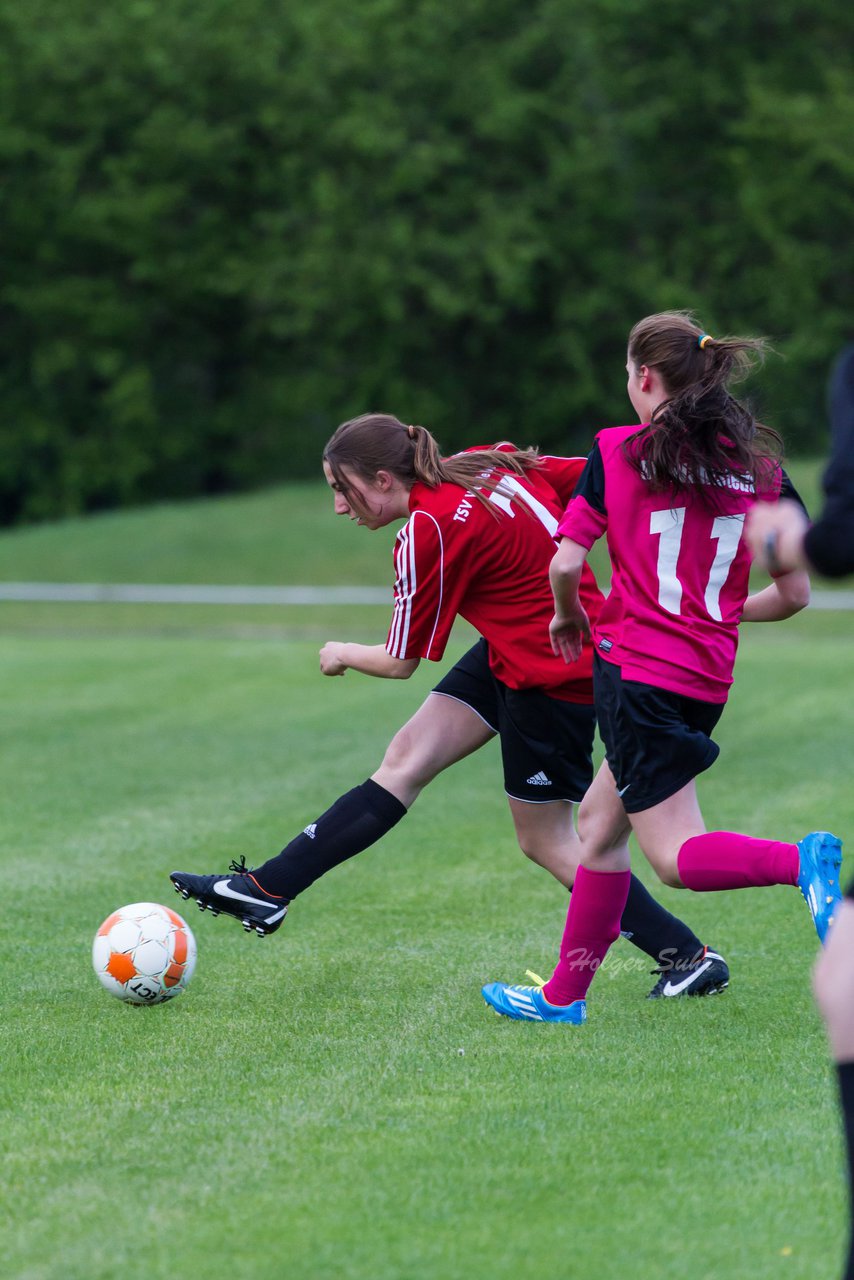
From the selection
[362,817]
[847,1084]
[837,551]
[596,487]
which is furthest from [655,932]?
[837,551]

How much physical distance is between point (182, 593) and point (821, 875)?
74.3 feet

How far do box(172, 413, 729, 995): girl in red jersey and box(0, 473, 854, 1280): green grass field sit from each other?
0.33 m

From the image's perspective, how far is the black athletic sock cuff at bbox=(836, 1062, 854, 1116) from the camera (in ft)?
8.49

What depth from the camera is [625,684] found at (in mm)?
4309

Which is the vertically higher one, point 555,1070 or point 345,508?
point 345,508

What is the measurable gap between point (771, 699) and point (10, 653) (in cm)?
760

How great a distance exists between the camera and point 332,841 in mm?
5227

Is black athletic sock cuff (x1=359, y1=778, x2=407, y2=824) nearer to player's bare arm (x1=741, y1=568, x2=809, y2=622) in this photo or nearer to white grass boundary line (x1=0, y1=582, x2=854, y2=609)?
player's bare arm (x1=741, y1=568, x2=809, y2=622)

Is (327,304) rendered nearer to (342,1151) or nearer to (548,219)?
(548,219)

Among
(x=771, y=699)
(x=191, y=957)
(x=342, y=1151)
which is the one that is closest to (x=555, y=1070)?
(x=342, y=1151)

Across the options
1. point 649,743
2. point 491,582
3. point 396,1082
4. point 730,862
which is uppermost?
point 491,582

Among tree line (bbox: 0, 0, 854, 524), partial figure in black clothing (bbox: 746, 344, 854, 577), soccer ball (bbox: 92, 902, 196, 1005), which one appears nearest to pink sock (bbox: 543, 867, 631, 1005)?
soccer ball (bbox: 92, 902, 196, 1005)

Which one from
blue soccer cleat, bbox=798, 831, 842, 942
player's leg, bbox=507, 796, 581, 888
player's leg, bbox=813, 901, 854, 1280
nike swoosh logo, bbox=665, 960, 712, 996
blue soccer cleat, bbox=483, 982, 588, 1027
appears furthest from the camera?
player's leg, bbox=507, 796, 581, 888

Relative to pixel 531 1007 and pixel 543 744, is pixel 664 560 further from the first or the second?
pixel 531 1007
